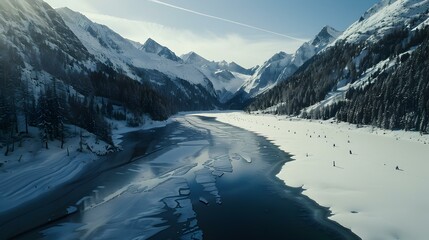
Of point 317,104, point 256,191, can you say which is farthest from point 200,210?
point 317,104

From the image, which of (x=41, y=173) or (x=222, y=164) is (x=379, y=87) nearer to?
(x=222, y=164)

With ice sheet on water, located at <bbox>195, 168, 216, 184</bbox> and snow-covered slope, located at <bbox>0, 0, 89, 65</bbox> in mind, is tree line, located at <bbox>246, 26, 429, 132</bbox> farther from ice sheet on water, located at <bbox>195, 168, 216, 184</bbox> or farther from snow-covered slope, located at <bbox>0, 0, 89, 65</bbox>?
snow-covered slope, located at <bbox>0, 0, 89, 65</bbox>

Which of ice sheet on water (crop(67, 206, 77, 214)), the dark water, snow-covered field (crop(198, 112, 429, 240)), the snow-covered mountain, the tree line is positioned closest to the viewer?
snow-covered field (crop(198, 112, 429, 240))

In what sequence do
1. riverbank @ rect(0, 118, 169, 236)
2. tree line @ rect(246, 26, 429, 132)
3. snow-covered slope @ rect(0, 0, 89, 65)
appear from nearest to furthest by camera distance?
1. riverbank @ rect(0, 118, 169, 236)
2. tree line @ rect(246, 26, 429, 132)
3. snow-covered slope @ rect(0, 0, 89, 65)

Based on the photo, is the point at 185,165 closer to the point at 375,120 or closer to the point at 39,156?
the point at 39,156

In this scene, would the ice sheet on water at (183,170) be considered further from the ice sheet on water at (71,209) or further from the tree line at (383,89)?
the tree line at (383,89)

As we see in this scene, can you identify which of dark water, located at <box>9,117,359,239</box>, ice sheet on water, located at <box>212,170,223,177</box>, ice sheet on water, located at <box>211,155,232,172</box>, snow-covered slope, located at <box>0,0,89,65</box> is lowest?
dark water, located at <box>9,117,359,239</box>

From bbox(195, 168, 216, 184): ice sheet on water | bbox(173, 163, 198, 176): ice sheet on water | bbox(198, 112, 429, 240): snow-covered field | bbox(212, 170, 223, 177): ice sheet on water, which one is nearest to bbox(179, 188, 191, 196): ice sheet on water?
bbox(195, 168, 216, 184): ice sheet on water
